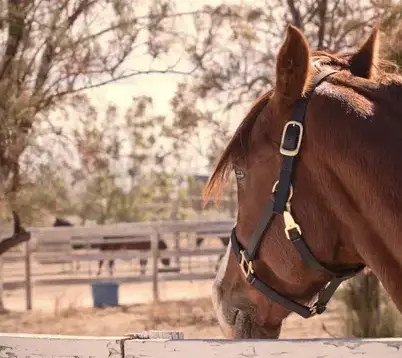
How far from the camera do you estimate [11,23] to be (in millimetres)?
5566

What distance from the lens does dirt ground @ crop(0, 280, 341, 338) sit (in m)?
8.24

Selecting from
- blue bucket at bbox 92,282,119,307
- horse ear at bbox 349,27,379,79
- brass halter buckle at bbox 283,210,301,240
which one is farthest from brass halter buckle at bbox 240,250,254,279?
blue bucket at bbox 92,282,119,307

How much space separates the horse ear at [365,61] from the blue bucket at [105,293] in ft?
30.0

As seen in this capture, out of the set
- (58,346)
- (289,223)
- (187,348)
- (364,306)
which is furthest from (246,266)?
(364,306)

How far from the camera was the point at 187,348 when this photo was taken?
1.82m

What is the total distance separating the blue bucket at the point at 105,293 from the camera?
1077 centimetres

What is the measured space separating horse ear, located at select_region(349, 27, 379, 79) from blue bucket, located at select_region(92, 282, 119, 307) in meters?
9.15

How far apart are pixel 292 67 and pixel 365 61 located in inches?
13.9

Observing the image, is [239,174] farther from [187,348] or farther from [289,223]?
[187,348]

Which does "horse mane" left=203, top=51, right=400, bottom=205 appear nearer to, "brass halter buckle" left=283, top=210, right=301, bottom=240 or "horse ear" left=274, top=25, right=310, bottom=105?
"horse ear" left=274, top=25, right=310, bottom=105

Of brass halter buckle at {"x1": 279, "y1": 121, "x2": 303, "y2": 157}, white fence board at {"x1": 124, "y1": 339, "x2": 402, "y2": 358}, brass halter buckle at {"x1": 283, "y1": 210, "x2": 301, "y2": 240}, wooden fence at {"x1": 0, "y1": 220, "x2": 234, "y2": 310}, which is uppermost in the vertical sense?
brass halter buckle at {"x1": 279, "y1": 121, "x2": 303, "y2": 157}

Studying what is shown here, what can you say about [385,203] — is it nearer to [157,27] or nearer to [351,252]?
[351,252]

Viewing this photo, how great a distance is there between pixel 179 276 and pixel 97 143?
537cm

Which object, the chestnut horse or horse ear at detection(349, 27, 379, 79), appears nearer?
the chestnut horse
